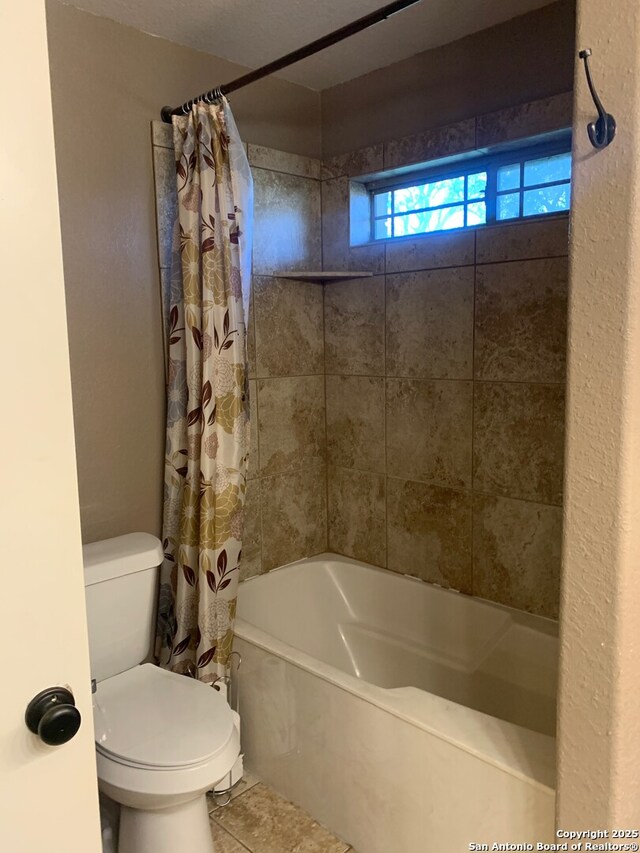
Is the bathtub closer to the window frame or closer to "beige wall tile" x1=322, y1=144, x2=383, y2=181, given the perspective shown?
the window frame

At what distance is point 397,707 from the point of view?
1696 mm

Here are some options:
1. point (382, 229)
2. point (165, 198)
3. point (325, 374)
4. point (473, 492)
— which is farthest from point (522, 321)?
point (165, 198)

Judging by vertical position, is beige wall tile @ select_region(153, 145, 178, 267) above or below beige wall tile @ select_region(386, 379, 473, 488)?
above

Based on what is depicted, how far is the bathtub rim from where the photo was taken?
1460mm

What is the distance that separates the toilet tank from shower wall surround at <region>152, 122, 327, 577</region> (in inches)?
23.9

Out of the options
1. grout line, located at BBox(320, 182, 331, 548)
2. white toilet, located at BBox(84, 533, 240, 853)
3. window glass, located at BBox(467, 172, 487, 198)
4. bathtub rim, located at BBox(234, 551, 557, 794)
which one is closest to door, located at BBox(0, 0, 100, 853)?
white toilet, located at BBox(84, 533, 240, 853)

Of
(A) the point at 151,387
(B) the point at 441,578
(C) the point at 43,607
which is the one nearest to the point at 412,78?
(A) the point at 151,387

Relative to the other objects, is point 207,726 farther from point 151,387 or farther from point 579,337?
point 579,337

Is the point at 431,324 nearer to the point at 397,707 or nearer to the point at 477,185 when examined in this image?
the point at 477,185

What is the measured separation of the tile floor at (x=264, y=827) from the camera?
6.14 feet

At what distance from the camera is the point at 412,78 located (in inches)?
92.7

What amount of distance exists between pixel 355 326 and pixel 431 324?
1.26ft

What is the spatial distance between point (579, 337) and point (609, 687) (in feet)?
2.21

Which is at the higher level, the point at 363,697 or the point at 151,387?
the point at 151,387
